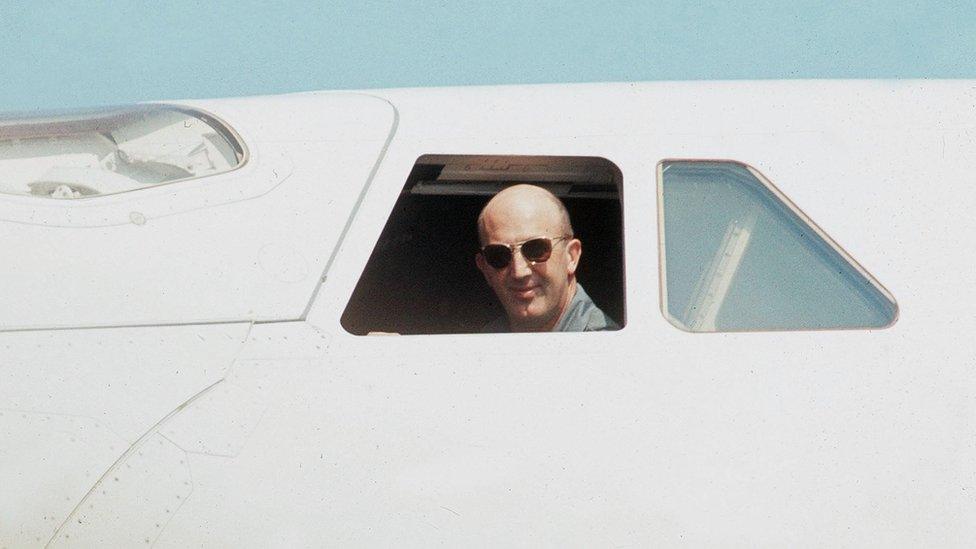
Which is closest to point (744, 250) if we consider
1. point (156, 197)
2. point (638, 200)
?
point (638, 200)

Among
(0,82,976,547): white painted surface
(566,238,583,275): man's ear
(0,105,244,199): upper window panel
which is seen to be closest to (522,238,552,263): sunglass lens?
(566,238,583,275): man's ear

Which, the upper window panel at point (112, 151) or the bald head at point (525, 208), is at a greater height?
the bald head at point (525, 208)

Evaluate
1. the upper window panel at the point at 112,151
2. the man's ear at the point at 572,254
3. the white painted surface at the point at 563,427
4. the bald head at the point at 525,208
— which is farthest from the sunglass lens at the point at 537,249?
the upper window panel at the point at 112,151

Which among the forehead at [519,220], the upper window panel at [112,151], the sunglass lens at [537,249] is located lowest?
the upper window panel at [112,151]

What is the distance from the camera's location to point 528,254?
465 cm

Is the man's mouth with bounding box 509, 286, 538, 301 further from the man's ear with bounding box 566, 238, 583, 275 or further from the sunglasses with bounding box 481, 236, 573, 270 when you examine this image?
the man's ear with bounding box 566, 238, 583, 275

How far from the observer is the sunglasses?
181 inches

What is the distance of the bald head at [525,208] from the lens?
471 centimetres

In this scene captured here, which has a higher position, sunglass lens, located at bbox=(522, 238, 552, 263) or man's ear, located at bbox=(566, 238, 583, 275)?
man's ear, located at bbox=(566, 238, 583, 275)

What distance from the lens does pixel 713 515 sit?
3.98 meters

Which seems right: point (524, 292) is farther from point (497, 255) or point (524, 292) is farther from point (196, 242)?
point (196, 242)

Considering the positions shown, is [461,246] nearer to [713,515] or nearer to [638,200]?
[638,200]

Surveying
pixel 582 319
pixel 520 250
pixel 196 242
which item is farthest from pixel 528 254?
pixel 196 242

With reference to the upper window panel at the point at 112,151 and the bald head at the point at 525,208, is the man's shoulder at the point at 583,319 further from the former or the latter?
the upper window panel at the point at 112,151
